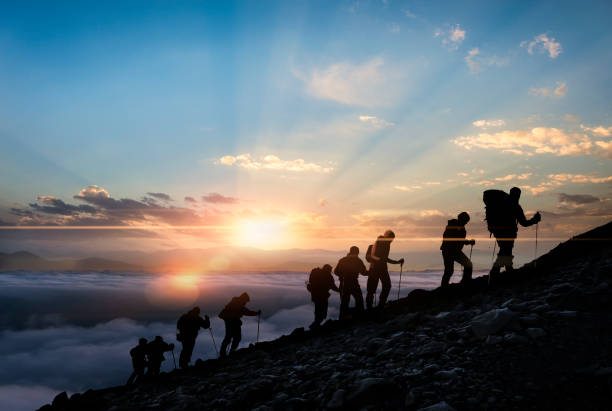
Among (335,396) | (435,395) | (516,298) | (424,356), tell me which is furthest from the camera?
(516,298)

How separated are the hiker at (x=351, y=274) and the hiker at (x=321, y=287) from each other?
603mm

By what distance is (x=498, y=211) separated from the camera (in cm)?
1055

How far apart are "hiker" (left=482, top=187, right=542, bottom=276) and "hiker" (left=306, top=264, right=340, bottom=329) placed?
574 cm

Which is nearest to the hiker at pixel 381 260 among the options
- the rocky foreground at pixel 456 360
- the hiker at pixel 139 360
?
the rocky foreground at pixel 456 360

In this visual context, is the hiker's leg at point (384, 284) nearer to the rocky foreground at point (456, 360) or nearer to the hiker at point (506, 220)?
the rocky foreground at point (456, 360)

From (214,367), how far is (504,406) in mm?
9250

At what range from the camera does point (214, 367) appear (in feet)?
36.8

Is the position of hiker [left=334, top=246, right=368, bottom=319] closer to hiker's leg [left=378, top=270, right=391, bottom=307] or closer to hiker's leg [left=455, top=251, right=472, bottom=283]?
hiker's leg [left=378, top=270, right=391, bottom=307]

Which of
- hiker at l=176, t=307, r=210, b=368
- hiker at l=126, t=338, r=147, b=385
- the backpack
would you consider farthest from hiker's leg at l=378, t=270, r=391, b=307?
hiker at l=126, t=338, r=147, b=385

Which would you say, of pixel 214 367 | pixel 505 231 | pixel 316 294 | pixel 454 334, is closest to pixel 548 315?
pixel 454 334

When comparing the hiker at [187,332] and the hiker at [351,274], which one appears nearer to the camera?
the hiker at [351,274]

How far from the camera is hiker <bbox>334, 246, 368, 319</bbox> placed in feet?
39.2

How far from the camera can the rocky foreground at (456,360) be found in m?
4.87

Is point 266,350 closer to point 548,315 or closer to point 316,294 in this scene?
point 316,294
